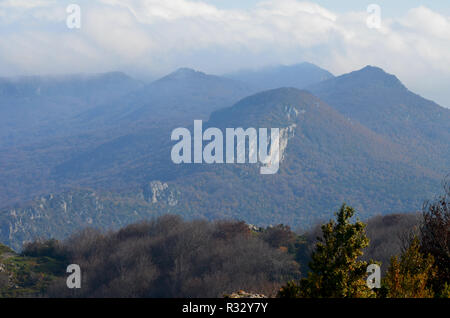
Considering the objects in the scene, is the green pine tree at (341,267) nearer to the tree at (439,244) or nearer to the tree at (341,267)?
the tree at (341,267)

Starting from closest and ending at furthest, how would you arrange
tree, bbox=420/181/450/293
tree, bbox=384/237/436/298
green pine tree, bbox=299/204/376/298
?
green pine tree, bbox=299/204/376/298
tree, bbox=384/237/436/298
tree, bbox=420/181/450/293

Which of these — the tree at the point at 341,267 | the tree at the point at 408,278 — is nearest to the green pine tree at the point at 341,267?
the tree at the point at 341,267

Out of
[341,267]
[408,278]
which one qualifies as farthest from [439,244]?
[341,267]

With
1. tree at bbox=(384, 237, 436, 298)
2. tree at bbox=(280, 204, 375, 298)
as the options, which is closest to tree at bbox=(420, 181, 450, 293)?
tree at bbox=(384, 237, 436, 298)

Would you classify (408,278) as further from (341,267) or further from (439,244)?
(439,244)

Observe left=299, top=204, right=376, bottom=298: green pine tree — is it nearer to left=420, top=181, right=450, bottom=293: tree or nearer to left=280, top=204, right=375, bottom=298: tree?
left=280, top=204, right=375, bottom=298: tree

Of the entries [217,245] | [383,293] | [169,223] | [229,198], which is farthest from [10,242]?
[383,293]
